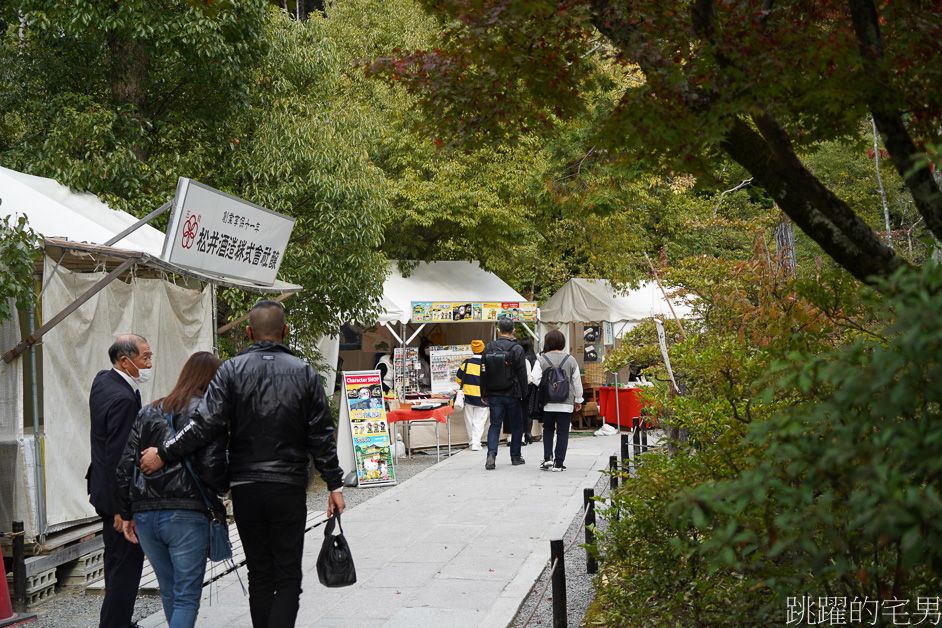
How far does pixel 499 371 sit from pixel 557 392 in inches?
40.8

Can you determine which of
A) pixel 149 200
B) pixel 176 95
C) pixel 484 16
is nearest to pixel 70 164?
pixel 149 200

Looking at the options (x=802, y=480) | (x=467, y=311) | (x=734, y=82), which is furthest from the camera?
(x=467, y=311)

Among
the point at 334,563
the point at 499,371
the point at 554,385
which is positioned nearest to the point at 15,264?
the point at 334,563

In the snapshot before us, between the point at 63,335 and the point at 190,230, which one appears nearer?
the point at 63,335

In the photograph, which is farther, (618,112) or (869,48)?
(618,112)

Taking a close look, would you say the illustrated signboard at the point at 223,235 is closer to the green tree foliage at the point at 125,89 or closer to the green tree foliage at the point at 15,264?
the green tree foliage at the point at 15,264

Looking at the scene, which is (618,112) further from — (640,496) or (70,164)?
(70,164)

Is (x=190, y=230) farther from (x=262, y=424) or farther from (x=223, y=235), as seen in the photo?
(x=262, y=424)

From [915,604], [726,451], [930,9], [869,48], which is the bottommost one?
[915,604]

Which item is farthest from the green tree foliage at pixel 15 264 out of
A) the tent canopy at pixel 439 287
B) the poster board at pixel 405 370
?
the poster board at pixel 405 370

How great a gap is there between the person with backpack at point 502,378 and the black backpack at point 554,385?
62 centimetres

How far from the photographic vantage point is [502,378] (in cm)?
1155

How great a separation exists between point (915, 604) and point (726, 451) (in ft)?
3.80

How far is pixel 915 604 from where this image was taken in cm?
298
